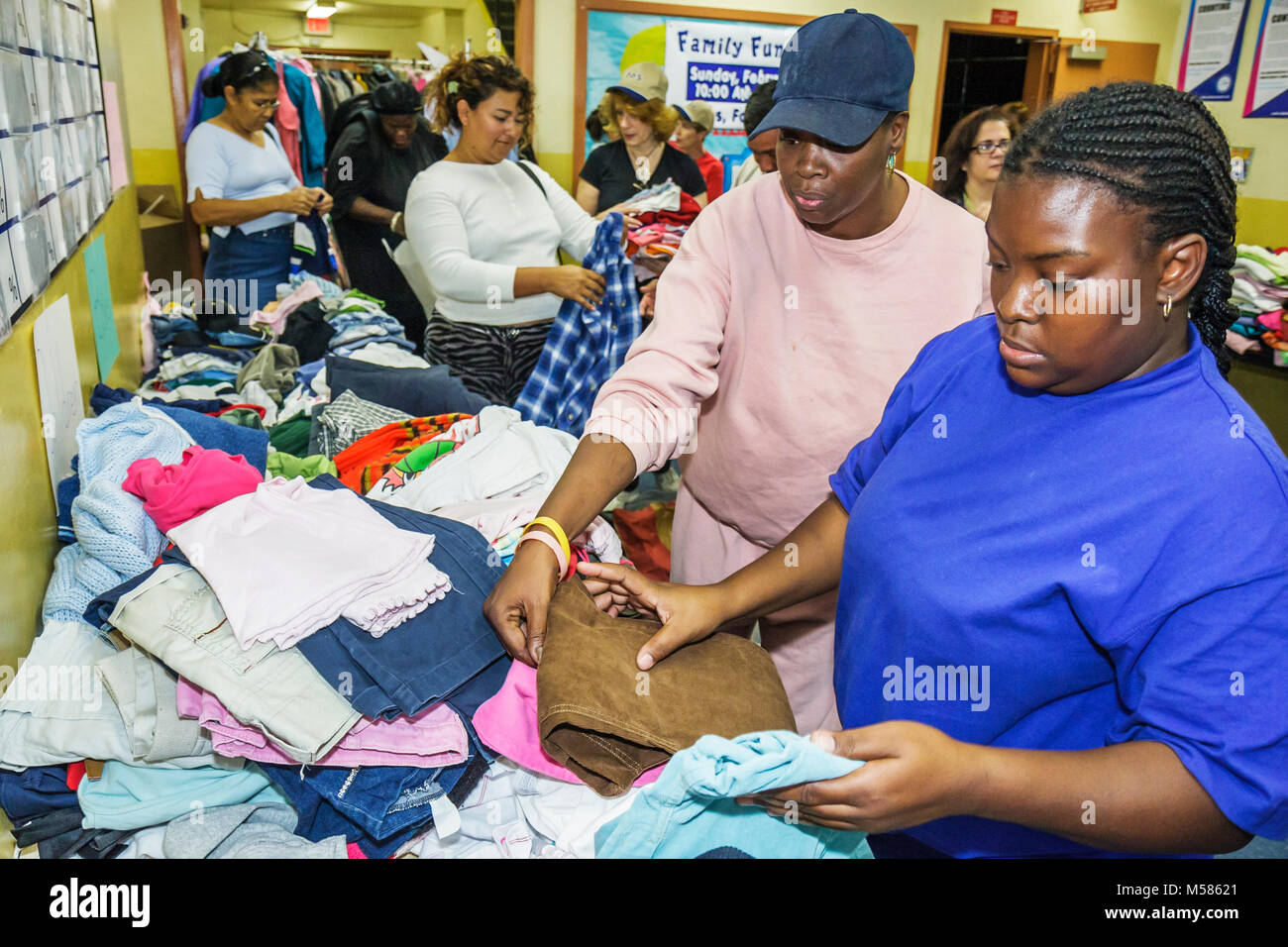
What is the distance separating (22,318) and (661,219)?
222 centimetres

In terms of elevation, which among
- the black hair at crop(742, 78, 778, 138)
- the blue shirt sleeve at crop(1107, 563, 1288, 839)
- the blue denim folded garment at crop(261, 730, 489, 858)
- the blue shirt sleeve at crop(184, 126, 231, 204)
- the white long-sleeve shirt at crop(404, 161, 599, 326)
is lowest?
the blue denim folded garment at crop(261, 730, 489, 858)

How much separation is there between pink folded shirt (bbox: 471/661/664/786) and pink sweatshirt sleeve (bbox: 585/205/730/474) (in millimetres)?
363

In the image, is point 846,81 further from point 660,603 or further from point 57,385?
point 57,385

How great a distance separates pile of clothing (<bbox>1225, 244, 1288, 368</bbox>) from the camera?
4055 mm

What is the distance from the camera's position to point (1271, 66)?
188 inches

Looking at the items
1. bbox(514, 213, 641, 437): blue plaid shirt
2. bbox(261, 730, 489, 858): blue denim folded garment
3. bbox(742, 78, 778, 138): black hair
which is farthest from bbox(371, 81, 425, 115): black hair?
bbox(261, 730, 489, 858): blue denim folded garment

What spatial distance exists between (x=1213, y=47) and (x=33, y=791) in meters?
6.04

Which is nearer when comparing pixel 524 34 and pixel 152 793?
pixel 152 793

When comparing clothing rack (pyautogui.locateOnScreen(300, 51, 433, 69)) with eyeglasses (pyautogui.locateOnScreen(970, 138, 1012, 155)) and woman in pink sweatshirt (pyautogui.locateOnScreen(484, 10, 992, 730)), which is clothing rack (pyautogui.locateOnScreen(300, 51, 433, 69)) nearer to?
eyeglasses (pyautogui.locateOnScreen(970, 138, 1012, 155))

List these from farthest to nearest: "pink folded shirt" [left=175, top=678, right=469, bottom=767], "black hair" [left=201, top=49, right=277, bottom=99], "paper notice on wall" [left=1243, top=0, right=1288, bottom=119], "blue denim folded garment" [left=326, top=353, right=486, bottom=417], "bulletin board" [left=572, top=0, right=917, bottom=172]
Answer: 1. "bulletin board" [left=572, top=0, right=917, bottom=172]
2. "paper notice on wall" [left=1243, top=0, right=1288, bottom=119]
3. "black hair" [left=201, top=49, right=277, bottom=99]
4. "blue denim folded garment" [left=326, top=353, right=486, bottom=417]
5. "pink folded shirt" [left=175, top=678, right=469, bottom=767]

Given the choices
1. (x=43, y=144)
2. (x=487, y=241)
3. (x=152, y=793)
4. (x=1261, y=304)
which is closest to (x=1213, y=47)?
(x=1261, y=304)

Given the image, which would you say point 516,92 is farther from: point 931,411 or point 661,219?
point 931,411

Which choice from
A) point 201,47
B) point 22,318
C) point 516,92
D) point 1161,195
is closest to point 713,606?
point 1161,195
